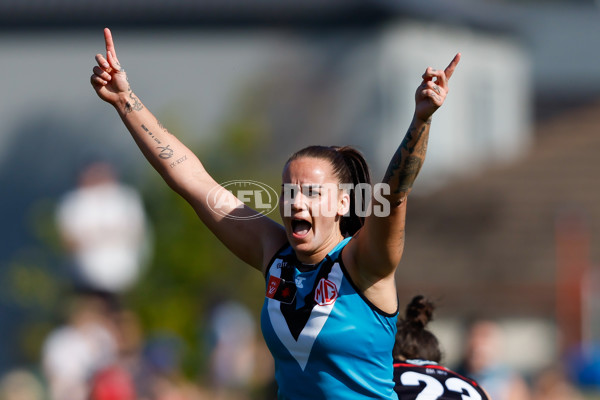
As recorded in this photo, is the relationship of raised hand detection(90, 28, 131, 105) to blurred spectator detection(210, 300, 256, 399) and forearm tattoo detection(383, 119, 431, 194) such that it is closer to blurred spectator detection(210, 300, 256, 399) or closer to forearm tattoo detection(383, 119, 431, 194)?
forearm tattoo detection(383, 119, 431, 194)

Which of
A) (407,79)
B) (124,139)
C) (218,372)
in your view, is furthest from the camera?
(407,79)

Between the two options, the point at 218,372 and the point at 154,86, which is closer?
the point at 218,372

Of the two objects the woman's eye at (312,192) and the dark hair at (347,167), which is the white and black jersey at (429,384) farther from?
the woman's eye at (312,192)

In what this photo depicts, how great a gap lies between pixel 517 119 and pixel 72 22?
383 inches

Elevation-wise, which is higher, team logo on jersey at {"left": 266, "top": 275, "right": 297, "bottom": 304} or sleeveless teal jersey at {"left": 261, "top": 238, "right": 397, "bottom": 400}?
team logo on jersey at {"left": 266, "top": 275, "right": 297, "bottom": 304}

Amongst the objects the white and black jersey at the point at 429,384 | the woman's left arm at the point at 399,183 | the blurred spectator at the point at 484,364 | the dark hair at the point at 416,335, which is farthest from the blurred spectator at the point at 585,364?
the woman's left arm at the point at 399,183

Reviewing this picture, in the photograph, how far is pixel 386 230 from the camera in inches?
148

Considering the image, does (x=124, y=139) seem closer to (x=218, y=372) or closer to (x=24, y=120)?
(x=24, y=120)

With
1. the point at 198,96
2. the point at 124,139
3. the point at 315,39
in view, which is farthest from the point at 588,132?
the point at 124,139

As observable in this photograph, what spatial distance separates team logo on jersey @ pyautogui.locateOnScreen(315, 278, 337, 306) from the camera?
157 inches

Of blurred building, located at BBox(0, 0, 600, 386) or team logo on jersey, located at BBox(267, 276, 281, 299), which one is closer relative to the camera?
team logo on jersey, located at BBox(267, 276, 281, 299)

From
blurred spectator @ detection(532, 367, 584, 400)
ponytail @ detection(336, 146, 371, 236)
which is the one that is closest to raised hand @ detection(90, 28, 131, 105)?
ponytail @ detection(336, 146, 371, 236)

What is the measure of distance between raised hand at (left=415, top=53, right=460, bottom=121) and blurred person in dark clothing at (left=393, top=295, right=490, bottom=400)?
4.22 feet

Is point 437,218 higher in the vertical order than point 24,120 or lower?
lower
